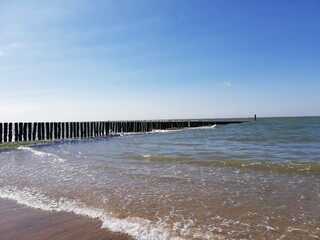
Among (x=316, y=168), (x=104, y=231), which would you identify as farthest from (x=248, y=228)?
(x=316, y=168)

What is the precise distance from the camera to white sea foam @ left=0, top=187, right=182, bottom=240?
4.32 metres

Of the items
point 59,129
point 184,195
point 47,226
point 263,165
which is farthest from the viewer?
point 59,129

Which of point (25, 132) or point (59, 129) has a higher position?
point (59, 129)

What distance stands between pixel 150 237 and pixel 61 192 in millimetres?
3525

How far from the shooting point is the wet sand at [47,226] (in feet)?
13.9

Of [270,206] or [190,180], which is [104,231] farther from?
[190,180]

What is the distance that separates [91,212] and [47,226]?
884mm

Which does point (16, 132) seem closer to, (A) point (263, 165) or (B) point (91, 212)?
(A) point (263, 165)

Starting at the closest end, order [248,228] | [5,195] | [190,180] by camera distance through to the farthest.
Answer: [248,228]
[5,195]
[190,180]

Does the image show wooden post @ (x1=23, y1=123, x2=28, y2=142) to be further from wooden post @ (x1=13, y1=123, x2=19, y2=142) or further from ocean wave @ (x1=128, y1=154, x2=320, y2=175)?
ocean wave @ (x1=128, y1=154, x2=320, y2=175)

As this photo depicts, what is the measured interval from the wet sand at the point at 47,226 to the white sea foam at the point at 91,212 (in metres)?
0.16

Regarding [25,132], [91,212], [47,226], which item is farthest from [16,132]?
[47,226]

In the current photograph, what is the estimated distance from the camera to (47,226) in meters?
4.67

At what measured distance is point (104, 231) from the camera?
4.43m
